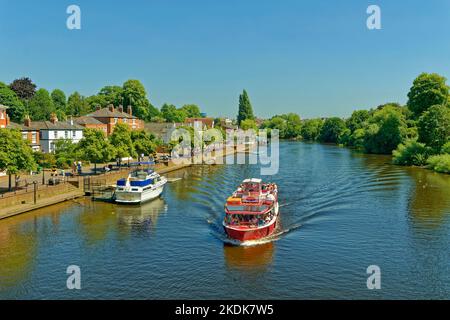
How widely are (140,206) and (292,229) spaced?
17.9 metres

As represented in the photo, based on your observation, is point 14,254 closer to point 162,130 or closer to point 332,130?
point 162,130

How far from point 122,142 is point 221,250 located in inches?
1486

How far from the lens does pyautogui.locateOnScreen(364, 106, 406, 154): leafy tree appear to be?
109 metres

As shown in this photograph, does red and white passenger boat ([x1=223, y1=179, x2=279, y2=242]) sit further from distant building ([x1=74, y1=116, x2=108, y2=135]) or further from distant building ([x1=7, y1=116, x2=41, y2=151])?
distant building ([x1=74, y1=116, x2=108, y2=135])

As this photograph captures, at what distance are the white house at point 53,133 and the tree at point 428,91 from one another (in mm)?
72572

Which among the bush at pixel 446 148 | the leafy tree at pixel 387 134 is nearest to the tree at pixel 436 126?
the bush at pixel 446 148

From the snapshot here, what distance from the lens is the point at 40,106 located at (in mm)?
130000

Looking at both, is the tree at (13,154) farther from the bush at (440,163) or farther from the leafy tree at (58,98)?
the leafy tree at (58,98)

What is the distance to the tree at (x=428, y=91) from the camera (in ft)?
328
